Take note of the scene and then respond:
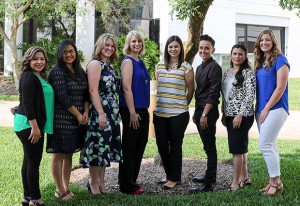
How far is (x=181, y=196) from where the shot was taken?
546 cm

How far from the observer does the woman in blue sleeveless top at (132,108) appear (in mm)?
5535

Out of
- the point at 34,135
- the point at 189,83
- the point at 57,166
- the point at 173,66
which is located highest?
the point at 173,66

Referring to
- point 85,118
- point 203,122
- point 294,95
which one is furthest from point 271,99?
point 294,95

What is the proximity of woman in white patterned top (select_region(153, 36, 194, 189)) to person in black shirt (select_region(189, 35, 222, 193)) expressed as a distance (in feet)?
0.56

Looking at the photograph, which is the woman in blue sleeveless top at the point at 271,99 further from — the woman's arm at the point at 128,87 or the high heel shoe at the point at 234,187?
the woman's arm at the point at 128,87

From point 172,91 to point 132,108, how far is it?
637 millimetres

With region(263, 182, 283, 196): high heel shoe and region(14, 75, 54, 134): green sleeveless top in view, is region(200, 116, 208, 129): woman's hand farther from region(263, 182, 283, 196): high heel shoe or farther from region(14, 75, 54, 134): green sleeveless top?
region(14, 75, 54, 134): green sleeveless top

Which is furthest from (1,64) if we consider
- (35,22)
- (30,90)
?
(30,90)

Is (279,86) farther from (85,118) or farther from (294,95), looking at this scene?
(294,95)

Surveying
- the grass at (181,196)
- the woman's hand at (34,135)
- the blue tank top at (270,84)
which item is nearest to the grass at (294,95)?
the grass at (181,196)

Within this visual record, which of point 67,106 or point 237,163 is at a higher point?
point 67,106

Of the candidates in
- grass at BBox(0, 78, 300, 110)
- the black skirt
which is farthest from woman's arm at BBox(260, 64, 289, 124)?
grass at BBox(0, 78, 300, 110)

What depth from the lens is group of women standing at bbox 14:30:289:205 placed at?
16.1 ft

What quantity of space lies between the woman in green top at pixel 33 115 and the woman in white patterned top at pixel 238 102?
2225 millimetres
